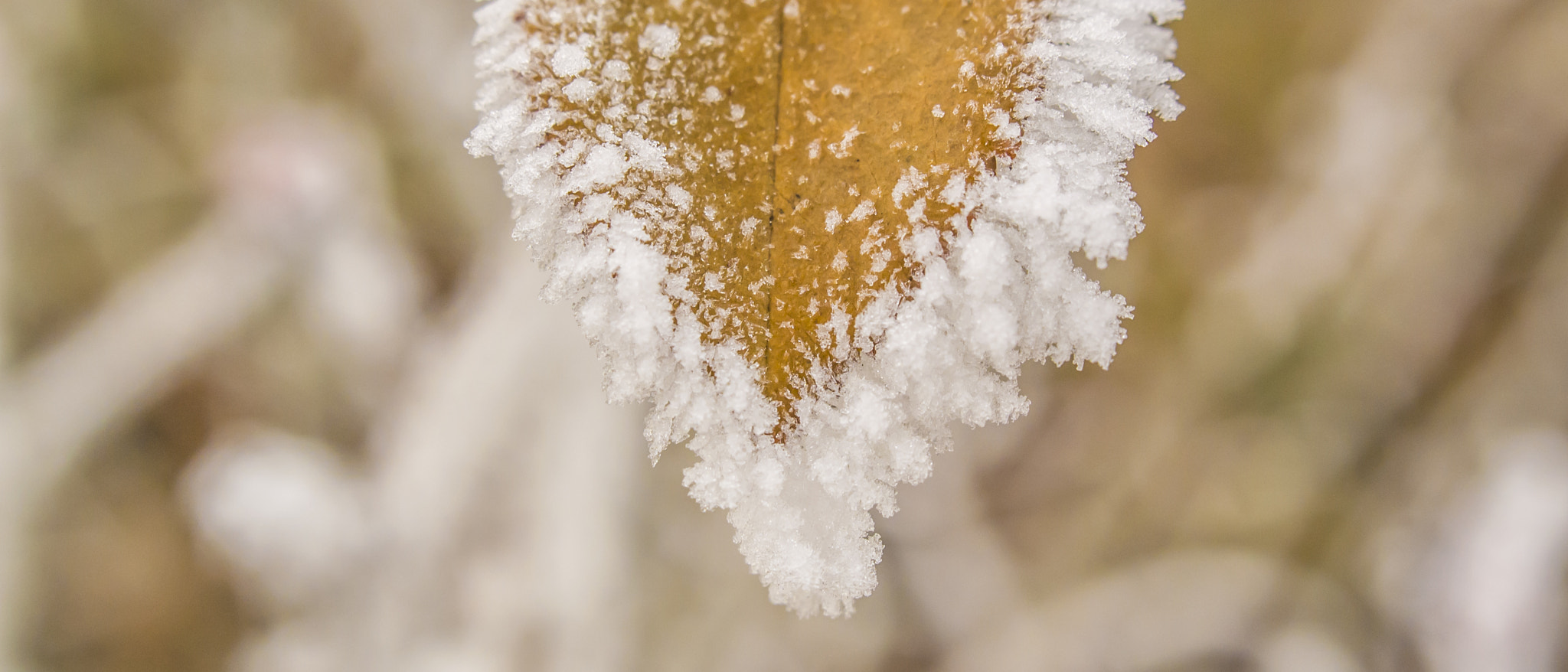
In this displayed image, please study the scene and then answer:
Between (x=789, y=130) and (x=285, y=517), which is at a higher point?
(x=285, y=517)

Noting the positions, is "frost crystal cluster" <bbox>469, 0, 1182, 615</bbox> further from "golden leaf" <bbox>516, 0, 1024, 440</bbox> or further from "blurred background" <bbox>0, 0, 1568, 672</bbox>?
"blurred background" <bbox>0, 0, 1568, 672</bbox>

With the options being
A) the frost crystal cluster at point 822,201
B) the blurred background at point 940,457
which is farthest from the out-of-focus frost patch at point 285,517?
the frost crystal cluster at point 822,201

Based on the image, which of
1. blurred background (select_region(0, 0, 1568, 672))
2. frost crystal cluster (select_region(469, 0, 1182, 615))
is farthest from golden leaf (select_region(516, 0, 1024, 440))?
blurred background (select_region(0, 0, 1568, 672))

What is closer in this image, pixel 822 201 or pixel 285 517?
pixel 822 201

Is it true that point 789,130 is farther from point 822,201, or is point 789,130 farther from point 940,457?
point 940,457

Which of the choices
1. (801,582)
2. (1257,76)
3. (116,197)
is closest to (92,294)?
(116,197)

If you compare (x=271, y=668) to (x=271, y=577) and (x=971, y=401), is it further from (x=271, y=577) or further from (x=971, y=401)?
(x=971, y=401)

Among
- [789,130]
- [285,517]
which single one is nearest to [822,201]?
[789,130]
